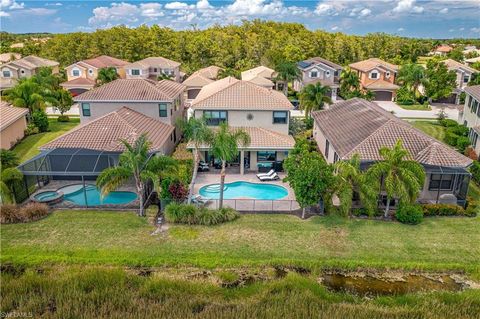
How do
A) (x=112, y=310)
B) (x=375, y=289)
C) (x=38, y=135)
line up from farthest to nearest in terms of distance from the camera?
(x=38, y=135)
(x=375, y=289)
(x=112, y=310)

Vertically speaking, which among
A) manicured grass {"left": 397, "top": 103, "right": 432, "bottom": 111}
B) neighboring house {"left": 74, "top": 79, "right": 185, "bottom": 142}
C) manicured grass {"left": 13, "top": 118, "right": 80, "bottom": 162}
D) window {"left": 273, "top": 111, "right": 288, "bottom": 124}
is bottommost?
manicured grass {"left": 13, "top": 118, "right": 80, "bottom": 162}

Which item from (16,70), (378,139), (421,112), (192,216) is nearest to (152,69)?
(16,70)

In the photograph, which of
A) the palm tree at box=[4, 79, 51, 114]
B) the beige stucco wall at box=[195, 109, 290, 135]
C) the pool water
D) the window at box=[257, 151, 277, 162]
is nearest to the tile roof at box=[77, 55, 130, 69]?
the palm tree at box=[4, 79, 51, 114]

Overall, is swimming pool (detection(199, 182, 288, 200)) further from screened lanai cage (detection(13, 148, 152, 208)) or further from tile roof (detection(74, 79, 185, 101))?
tile roof (detection(74, 79, 185, 101))

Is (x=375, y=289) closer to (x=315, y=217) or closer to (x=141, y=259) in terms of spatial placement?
(x=315, y=217)

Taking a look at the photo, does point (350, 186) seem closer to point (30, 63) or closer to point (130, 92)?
point (130, 92)

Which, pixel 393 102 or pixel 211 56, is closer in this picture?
pixel 393 102

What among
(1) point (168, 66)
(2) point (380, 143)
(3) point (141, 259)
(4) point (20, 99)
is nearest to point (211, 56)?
(1) point (168, 66)
